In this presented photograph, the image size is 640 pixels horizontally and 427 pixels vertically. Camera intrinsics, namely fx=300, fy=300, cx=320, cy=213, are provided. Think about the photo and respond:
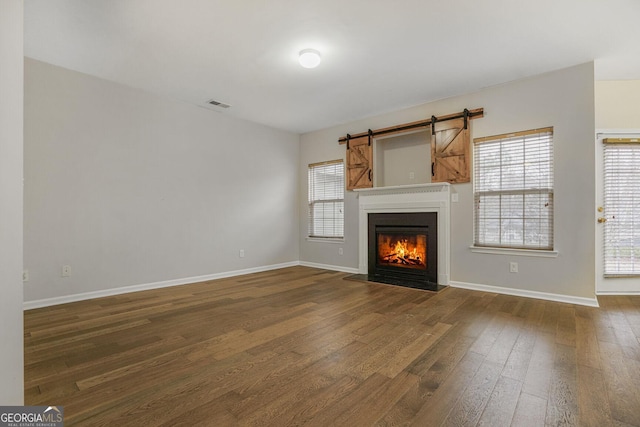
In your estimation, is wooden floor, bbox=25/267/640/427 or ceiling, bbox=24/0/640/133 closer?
wooden floor, bbox=25/267/640/427

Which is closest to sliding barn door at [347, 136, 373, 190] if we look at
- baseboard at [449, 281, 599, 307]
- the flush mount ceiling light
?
baseboard at [449, 281, 599, 307]

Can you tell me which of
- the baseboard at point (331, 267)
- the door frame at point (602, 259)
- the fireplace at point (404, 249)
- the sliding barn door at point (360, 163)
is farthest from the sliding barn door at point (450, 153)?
the baseboard at point (331, 267)

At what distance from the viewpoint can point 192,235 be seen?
15.3 ft

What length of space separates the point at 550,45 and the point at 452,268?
9.34 ft

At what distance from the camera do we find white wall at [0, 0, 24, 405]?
1.25 meters

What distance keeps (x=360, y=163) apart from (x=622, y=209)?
3654mm

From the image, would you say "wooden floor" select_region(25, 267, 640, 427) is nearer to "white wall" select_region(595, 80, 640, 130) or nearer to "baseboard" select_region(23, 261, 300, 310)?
"baseboard" select_region(23, 261, 300, 310)

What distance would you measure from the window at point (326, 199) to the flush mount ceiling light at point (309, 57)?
2671mm

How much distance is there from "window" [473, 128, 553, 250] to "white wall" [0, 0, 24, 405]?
4.50m

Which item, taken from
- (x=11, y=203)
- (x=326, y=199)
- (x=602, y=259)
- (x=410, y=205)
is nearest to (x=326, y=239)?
(x=326, y=199)

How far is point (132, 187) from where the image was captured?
13.3 feet

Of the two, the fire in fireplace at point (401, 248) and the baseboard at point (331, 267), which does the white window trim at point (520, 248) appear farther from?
the baseboard at point (331, 267)

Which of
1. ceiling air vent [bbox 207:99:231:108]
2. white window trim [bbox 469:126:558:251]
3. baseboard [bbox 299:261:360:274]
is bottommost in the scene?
baseboard [bbox 299:261:360:274]

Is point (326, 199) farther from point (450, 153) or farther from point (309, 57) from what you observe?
point (309, 57)
